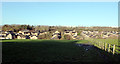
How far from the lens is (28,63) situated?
790 cm

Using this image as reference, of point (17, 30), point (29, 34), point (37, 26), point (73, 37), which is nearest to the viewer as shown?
point (73, 37)

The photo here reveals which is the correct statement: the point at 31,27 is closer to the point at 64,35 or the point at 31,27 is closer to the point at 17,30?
the point at 17,30

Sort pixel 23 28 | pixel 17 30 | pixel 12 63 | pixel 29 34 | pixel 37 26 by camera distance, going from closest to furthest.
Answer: pixel 12 63
pixel 29 34
pixel 17 30
pixel 23 28
pixel 37 26

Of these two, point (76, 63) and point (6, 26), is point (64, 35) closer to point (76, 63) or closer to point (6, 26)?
point (6, 26)

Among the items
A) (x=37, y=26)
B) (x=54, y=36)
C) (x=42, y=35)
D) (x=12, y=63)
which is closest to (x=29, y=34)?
(x=42, y=35)

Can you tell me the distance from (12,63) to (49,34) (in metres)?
33.1

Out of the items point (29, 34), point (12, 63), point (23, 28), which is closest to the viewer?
point (12, 63)

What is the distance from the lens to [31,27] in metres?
53.5

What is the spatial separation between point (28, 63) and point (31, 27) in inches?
1828

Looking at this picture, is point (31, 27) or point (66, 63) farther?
point (31, 27)

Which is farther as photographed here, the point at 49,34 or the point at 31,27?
the point at 31,27

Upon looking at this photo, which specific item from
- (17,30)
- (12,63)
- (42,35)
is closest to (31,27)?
(17,30)

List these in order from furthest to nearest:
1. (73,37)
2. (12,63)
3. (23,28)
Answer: (23,28) < (73,37) < (12,63)

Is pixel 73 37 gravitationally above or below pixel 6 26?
below
